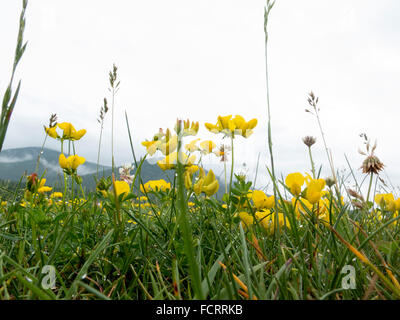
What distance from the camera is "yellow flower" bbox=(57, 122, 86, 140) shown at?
2635 mm

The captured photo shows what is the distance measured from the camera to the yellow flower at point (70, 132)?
2.63 meters

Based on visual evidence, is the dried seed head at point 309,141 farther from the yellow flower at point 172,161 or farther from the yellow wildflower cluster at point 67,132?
the yellow wildflower cluster at point 67,132

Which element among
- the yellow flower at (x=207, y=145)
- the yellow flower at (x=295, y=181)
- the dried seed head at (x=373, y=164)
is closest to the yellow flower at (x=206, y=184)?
the yellow flower at (x=207, y=145)

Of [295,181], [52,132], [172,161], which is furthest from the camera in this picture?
[52,132]

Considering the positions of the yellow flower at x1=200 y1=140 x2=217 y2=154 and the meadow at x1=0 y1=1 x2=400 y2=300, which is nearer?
the meadow at x1=0 y1=1 x2=400 y2=300

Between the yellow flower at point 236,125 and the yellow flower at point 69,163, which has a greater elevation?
the yellow flower at point 236,125

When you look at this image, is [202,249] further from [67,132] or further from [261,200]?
[67,132]

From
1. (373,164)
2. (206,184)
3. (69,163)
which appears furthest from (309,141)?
(69,163)

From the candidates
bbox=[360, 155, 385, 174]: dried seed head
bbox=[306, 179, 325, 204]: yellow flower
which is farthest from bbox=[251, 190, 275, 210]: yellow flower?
bbox=[360, 155, 385, 174]: dried seed head

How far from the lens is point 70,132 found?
Answer: 2686 mm

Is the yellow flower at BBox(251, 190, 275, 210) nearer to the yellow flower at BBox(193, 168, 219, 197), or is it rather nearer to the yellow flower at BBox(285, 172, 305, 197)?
the yellow flower at BBox(285, 172, 305, 197)

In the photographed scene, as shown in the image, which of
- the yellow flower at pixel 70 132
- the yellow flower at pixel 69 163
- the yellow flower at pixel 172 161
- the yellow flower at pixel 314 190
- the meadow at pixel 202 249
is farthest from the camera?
the yellow flower at pixel 70 132
